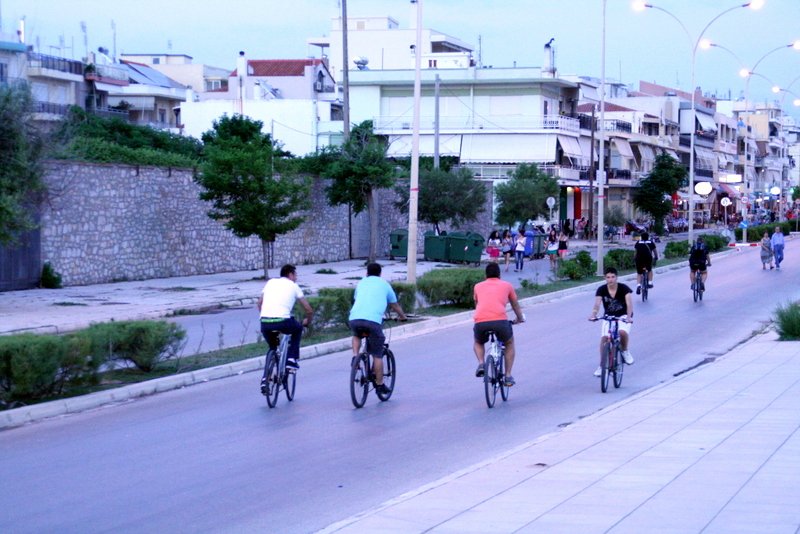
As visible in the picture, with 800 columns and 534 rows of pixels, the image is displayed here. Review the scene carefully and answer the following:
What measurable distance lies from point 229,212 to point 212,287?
384 centimetres

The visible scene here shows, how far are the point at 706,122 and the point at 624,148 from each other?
104ft

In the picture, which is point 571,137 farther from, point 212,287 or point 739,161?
point 739,161

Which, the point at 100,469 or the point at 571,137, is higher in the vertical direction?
the point at 571,137

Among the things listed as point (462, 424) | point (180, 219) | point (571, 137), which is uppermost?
point (571, 137)

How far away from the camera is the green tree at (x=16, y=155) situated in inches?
929

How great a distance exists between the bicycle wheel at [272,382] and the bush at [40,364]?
2.12 meters

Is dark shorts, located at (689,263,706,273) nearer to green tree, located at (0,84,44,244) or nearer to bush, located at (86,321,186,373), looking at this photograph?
green tree, located at (0,84,44,244)

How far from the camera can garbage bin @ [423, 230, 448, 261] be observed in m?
46.5

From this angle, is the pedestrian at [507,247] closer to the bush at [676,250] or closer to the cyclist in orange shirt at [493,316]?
the bush at [676,250]

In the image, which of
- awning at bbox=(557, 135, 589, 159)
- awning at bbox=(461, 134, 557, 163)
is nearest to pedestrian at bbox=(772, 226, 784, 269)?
awning at bbox=(461, 134, 557, 163)

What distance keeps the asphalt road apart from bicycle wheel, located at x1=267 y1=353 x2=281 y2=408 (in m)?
0.14

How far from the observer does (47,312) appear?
23.5 metres

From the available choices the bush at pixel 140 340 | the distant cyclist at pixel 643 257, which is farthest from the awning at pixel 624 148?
the bush at pixel 140 340

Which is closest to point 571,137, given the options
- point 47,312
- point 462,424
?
point 47,312
